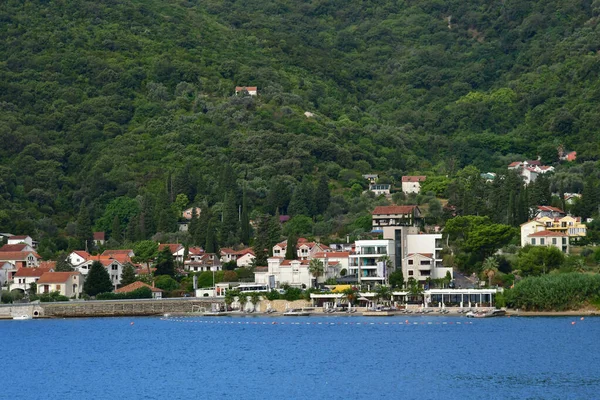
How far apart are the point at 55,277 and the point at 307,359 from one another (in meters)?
41.5

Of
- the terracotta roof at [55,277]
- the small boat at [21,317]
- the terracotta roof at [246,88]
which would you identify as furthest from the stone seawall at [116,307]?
the terracotta roof at [246,88]

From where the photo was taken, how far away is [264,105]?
6314 inches

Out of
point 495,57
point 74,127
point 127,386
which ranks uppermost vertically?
point 495,57

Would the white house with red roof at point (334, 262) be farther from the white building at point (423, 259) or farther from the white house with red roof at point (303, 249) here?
the white building at point (423, 259)

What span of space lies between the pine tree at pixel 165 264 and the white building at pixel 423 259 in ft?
63.1

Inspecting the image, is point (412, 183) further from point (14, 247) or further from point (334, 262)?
point (14, 247)

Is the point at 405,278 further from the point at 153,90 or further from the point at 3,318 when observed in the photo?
the point at 153,90

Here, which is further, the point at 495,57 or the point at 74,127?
the point at 495,57

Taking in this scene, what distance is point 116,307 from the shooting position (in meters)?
101

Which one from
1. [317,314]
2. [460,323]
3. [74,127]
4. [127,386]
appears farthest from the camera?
[74,127]

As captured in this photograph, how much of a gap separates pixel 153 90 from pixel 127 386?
4210 inches

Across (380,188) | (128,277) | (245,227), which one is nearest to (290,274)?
(128,277)

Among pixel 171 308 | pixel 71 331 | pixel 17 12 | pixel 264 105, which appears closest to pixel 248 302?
pixel 171 308

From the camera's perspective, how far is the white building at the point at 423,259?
99.7 metres
